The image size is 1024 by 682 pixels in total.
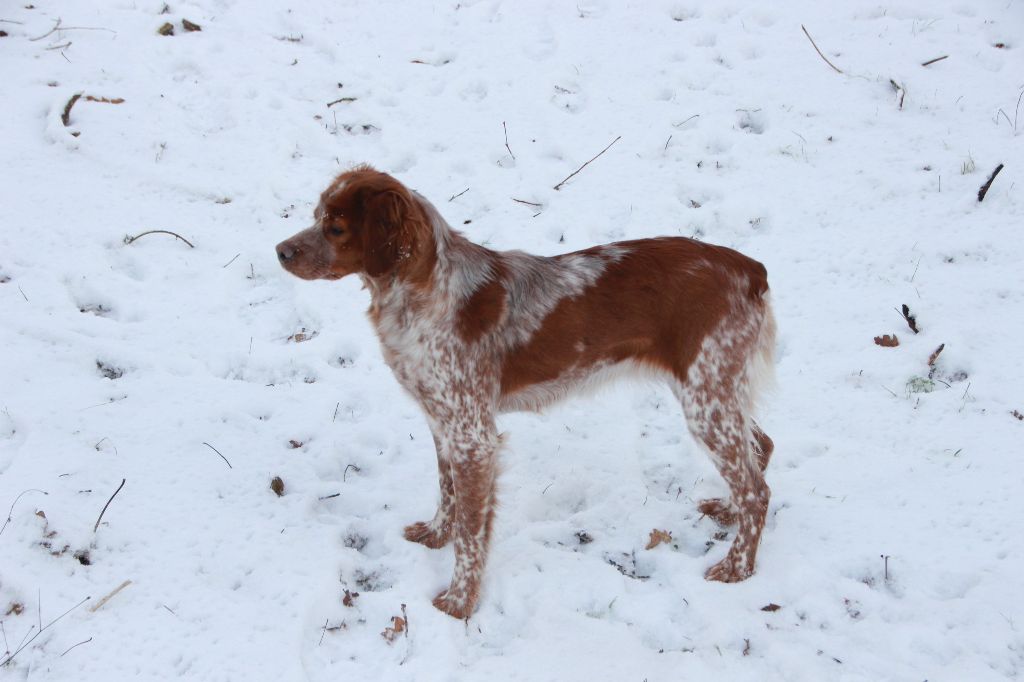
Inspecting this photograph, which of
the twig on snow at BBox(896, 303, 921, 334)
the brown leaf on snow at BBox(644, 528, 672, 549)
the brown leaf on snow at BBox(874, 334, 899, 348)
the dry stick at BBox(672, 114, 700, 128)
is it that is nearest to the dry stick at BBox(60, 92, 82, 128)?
the dry stick at BBox(672, 114, 700, 128)

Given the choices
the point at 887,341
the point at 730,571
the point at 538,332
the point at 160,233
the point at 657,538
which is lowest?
the point at 160,233

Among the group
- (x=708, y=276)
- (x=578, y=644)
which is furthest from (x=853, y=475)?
(x=578, y=644)

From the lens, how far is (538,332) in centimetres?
343

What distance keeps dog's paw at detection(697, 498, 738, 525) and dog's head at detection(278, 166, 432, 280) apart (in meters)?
1.83

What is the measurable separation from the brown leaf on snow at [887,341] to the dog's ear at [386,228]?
115 inches

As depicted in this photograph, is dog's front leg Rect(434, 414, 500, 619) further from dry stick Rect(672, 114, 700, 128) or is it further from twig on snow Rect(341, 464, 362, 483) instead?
dry stick Rect(672, 114, 700, 128)

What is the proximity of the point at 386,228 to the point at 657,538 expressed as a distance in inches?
73.3

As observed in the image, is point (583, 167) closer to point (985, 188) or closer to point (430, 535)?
point (985, 188)

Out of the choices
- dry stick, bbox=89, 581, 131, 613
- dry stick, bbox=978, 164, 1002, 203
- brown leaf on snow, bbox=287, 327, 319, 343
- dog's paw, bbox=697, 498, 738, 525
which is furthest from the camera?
dry stick, bbox=978, 164, 1002, 203

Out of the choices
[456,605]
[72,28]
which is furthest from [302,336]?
[72,28]

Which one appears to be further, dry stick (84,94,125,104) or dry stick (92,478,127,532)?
dry stick (84,94,125,104)

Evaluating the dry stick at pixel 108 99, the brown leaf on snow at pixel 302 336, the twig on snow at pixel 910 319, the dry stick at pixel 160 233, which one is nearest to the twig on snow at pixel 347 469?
the brown leaf on snow at pixel 302 336

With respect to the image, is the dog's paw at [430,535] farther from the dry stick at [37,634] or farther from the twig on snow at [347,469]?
the dry stick at [37,634]

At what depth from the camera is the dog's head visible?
10.4 ft
